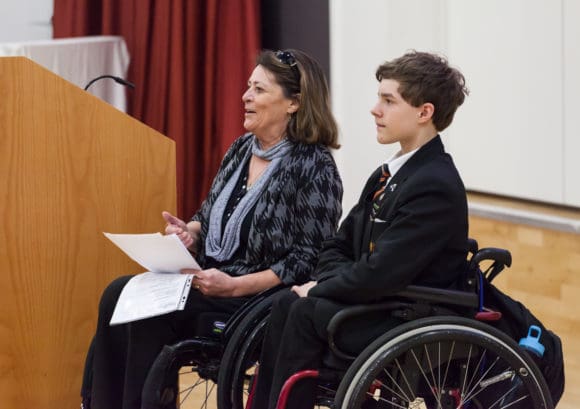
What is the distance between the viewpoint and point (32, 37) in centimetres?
488

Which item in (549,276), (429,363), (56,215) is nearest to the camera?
(429,363)

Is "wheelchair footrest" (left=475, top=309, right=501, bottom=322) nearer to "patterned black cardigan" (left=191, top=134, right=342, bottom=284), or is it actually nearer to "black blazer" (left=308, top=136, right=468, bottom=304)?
"black blazer" (left=308, top=136, right=468, bottom=304)

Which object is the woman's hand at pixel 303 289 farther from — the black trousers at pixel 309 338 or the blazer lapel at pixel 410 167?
the blazer lapel at pixel 410 167

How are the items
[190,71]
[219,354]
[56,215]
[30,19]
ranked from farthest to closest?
[30,19] < [190,71] < [56,215] < [219,354]

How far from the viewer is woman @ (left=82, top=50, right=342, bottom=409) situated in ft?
7.80

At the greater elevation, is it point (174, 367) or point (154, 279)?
point (154, 279)

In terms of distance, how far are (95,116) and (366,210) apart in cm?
72

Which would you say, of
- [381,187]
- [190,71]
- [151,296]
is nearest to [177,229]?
[151,296]

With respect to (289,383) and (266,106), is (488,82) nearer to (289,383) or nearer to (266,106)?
(266,106)

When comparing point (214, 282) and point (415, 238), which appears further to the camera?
point (214, 282)

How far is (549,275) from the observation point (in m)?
3.42

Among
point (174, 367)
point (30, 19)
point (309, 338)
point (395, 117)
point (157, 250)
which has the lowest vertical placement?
point (174, 367)

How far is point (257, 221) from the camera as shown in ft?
8.13

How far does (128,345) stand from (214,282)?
0.78ft
